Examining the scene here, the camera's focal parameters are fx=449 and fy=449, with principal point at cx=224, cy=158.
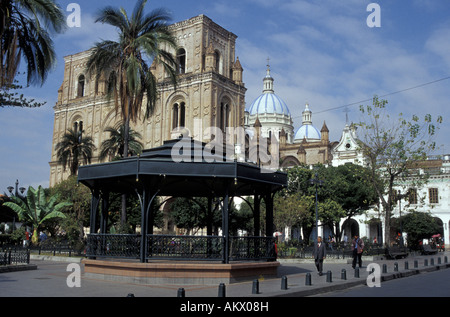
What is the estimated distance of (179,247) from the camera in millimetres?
13703

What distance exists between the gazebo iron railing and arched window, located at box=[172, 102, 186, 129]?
35.8m

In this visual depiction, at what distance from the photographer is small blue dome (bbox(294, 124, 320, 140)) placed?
308 feet

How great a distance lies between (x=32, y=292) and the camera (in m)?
11.1

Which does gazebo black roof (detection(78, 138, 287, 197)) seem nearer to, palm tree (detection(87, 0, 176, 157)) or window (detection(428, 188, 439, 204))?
palm tree (detection(87, 0, 176, 157))

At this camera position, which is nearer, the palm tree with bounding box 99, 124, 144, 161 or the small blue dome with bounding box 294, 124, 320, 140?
the palm tree with bounding box 99, 124, 144, 161

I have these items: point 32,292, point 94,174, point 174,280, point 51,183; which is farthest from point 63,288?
point 51,183

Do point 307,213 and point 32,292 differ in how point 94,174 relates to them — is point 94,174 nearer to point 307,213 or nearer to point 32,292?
point 32,292

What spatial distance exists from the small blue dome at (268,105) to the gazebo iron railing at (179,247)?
7992 cm

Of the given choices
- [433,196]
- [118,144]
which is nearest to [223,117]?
[118,144]

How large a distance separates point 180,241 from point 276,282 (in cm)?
321

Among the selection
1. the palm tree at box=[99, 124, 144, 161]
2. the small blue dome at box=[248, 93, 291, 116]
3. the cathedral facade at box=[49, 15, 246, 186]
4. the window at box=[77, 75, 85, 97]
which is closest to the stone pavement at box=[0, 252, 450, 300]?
the palm tree at box=[99, 124, 144, 161]

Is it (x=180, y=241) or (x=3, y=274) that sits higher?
(x=180, y=241)

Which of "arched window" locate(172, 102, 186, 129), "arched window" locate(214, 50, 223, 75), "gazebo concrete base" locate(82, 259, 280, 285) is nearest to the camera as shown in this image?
"gazebo concrete base" locate(82, 259, 280, 285)
